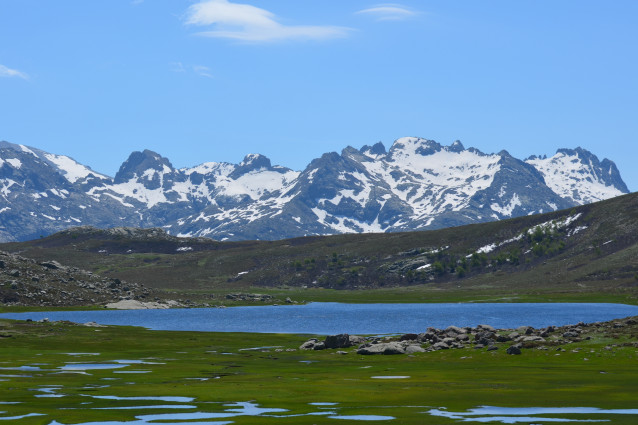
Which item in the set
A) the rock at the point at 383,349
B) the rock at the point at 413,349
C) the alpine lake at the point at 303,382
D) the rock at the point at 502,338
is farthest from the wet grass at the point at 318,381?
the rock at the point at 502,338

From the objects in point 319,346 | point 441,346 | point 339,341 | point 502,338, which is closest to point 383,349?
point 441,346

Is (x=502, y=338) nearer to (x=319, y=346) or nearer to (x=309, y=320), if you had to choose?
(x=319, y=346)

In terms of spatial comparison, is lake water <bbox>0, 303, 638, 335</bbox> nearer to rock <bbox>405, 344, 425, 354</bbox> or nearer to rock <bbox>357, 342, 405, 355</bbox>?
rock <bbox>357, 342, 405, 355</bbox>

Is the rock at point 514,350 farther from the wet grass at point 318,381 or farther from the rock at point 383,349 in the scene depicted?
the rock at point 383,349

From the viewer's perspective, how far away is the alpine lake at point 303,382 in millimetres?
45781

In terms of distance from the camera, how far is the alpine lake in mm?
45781

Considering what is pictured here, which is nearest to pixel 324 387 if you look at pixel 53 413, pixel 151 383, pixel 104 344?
pixel 151 383

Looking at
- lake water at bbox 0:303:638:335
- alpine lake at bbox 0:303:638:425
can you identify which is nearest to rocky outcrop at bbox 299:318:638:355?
alpine lake at bbox 0:303:638:425

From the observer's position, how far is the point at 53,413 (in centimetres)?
4684

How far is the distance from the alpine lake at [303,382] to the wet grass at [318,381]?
10 centimetres

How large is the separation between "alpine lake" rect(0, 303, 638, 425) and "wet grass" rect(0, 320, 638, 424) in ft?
0.33

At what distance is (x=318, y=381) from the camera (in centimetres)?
6256

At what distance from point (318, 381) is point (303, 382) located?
1179mm

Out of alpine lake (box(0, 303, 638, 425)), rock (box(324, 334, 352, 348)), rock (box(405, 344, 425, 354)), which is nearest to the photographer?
alpine lake (box(0, 303, 638, 425))
